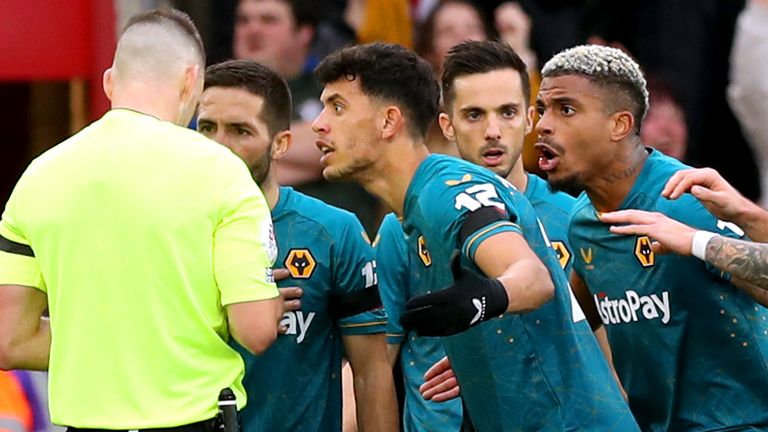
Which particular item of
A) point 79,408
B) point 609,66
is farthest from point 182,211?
point 609,66

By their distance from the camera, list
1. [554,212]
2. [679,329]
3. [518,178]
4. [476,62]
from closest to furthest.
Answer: [679,329] → [554,212] → [518,178] → [476,62]

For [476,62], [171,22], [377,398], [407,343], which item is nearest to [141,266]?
[171,22]

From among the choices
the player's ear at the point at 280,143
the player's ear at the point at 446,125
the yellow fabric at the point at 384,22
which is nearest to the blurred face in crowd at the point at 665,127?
the yellow fabric at the point at 384,22

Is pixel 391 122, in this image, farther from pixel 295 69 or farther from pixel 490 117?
pixel 295 69

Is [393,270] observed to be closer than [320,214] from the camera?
No

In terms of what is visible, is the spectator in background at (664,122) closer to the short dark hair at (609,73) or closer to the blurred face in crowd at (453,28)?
the blurred face in crowd at (453,28)

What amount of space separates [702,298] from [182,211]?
203 centimetres

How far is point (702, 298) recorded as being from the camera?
229 inches

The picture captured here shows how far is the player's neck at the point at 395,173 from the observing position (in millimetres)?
5906

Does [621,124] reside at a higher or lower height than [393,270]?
higher

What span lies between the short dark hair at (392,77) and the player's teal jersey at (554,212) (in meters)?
0.92

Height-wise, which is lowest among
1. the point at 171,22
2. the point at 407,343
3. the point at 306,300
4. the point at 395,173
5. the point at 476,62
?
the point at 407,343

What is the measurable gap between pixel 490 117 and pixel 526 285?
8.44 ft

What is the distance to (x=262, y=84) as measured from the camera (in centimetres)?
656
